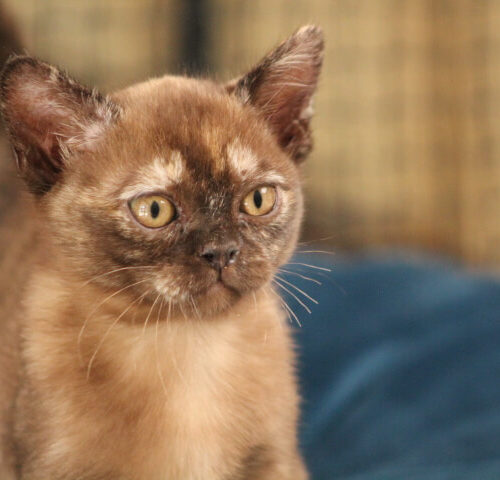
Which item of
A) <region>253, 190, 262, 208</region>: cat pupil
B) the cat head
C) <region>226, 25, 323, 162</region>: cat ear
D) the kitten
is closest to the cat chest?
the kitten

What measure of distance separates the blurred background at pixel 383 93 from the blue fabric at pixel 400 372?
111 cm

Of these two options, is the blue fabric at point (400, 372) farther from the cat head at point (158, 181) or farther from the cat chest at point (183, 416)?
the cat head at point (158, 181)

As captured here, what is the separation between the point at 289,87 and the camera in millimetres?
1194

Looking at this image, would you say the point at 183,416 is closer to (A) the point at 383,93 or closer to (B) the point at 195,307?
(B) the point at 195,307

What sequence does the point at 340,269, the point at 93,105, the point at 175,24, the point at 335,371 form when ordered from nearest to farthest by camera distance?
the point at 93,105, the point at 335,371, the point at 340,269, the point at 175,24

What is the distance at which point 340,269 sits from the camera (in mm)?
2234

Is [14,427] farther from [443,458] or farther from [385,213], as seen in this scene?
[385,213]

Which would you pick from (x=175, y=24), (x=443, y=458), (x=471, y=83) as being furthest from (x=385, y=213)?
(x=443, y=458)

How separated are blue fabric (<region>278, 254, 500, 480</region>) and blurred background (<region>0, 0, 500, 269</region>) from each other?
111cm

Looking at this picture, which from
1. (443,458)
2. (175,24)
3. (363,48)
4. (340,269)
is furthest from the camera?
(363,48)

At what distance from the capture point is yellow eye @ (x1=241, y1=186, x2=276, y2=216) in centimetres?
104

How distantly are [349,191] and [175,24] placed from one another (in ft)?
3.48

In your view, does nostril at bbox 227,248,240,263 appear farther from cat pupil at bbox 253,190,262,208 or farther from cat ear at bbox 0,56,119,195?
cat ear at bbox 0,56,119,195

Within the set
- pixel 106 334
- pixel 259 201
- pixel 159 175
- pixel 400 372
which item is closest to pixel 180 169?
pixel 159 175
